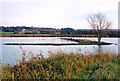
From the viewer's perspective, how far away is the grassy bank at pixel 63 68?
547cm

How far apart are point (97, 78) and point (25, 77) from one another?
155 cm

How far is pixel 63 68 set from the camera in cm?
564

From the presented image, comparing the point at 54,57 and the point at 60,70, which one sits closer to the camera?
the point at 60,70

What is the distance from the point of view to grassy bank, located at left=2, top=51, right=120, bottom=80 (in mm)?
5470

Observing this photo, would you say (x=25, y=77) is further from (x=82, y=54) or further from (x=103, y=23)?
(x=103, y=23)

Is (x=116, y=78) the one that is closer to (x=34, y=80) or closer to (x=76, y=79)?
(x=76, y=79)

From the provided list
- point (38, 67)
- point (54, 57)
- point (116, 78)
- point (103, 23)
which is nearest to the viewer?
point (116, 78)

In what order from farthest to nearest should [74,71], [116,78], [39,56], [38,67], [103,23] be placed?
1. [103,23]
2. [39,56]
3. [38,67]
4. [74,71]
5. [116,78]

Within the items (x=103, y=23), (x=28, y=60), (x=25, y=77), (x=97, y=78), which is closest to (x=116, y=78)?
(x=97, y=78)

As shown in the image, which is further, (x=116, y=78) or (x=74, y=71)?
(x=74, y=71)

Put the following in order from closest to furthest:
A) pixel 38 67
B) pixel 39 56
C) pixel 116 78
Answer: pixel 116 78
pixel 38 67
pixel 39 56

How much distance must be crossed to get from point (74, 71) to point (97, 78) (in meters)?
0.67

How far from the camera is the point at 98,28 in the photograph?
37125 millimetres

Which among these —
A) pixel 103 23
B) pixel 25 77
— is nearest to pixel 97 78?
pixel 25 77
